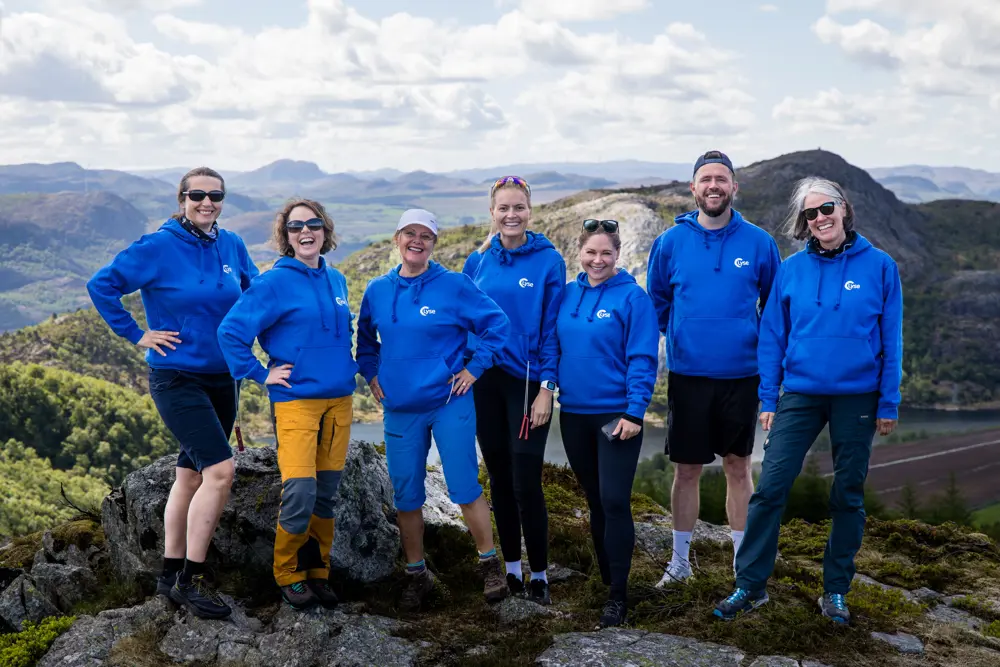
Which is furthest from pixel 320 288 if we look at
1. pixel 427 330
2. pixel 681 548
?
pixel 681 548

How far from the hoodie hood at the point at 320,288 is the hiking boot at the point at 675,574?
333cm

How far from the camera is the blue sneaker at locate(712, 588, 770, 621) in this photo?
19.6ft

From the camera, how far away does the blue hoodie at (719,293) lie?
6020 millimetres

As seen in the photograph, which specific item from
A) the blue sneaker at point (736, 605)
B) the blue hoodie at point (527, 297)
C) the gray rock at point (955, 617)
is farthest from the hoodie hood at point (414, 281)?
the gray rock at point (955, 617)

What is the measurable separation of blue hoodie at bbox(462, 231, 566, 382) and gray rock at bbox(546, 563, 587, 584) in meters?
2.21

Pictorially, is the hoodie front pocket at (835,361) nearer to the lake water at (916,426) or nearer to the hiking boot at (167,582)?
the hiking boot at (167,582)

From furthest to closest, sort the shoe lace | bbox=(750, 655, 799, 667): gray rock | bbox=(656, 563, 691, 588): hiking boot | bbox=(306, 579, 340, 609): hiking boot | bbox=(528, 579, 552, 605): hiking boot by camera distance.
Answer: bbox=(656, 563, 691, 588): hiking boot
bbox=(528, 579, 552, 605): hiking boot
bbox=(306, 579, 340, 609): hiking boot
the shoe lace
bbox=(750, 655, 799, 667): gray rock

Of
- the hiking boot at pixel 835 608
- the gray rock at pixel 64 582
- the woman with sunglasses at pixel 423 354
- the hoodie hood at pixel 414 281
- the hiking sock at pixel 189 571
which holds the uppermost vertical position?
the hoodie hood at pixel 414 281

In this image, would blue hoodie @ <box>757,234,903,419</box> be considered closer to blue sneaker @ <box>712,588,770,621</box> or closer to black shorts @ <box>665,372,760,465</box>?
black shorts @ <box>665,372,760,465</box>

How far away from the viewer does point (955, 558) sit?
30.4 feet

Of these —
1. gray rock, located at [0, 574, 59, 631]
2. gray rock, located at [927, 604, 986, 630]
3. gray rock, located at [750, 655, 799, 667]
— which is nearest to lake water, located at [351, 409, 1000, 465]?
gray rock, located at [927, 604, 986, 630]

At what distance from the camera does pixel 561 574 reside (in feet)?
23.9

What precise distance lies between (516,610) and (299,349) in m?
2.65

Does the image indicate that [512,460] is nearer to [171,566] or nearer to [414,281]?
[414,281]
